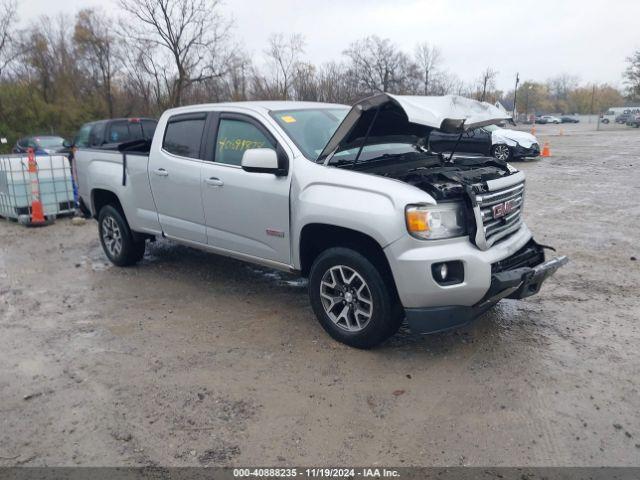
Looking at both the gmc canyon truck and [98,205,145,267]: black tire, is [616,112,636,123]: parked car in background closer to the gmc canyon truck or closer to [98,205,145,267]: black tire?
the gmc canyon truck

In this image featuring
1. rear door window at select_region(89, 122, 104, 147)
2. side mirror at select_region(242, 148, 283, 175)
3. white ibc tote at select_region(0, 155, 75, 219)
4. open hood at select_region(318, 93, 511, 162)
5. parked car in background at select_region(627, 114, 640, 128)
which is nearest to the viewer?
open hood at select_region(318, 93, 511, 162)

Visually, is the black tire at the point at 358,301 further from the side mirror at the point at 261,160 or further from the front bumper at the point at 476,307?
the side mirror at the point at 261,160

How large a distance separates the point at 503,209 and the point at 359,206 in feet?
3.96

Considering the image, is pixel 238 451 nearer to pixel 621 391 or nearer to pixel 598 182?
pixel 621 391

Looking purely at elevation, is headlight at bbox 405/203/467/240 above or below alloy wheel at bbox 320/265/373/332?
above

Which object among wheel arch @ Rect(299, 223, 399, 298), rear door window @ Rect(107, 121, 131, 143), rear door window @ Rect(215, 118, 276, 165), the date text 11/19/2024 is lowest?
the date text 11/19/2024

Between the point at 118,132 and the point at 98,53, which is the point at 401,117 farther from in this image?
the point at 98,53

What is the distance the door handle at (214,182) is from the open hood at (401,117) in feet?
3.71

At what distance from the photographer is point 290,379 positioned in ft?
12.8

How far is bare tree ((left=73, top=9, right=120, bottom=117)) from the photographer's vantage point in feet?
117

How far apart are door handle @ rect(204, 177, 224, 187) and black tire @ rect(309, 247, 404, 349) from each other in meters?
1.31

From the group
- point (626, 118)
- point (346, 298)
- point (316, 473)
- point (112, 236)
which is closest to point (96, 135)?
point (112, 236)

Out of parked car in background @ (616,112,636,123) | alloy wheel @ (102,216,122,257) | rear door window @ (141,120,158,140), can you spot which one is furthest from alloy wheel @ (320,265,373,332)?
parked car in background @ (616,112,636,123)

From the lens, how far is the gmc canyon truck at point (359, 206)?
3.80 m
